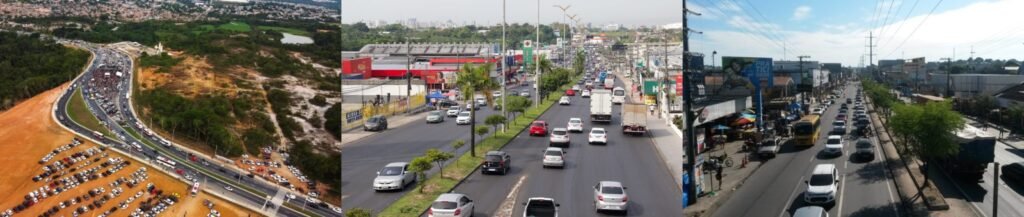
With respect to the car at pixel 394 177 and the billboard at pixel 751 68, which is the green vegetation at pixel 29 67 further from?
the billboard at pixel 751 68

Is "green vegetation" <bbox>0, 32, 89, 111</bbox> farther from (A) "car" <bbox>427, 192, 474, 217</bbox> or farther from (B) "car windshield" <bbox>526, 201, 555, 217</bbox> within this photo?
(B) "car windshield" <bbox>526, 201, 555, 217</bbox>

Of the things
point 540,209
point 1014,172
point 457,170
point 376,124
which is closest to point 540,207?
point 540,209

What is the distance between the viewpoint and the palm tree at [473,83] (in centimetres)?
635

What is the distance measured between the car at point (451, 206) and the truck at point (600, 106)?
1614mm

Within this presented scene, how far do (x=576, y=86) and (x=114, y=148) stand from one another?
15.4 feet

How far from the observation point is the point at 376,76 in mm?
6141

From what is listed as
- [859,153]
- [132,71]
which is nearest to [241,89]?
[132,71]

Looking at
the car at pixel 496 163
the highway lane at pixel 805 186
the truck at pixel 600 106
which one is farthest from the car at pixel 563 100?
the highway lane at pixel 805 186

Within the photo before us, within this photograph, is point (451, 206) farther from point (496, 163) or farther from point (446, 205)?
point (496, 163)

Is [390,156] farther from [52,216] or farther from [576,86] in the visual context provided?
[52,216]

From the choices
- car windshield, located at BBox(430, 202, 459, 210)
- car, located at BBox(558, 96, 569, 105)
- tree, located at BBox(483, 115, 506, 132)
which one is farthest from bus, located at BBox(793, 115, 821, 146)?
car windshield, located at BBox(430, 202, 459, 210)

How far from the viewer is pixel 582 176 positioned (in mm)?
6191

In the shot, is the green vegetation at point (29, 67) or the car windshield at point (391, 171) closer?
the car windshield at point (391, 171)

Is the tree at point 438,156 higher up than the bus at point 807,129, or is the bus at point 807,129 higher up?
the bus at point 807,129
